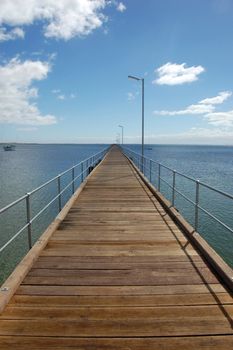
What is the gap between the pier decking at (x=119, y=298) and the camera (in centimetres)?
291

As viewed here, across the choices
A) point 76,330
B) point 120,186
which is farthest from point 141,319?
point 120,186

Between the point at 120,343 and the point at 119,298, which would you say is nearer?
the point at 120,343

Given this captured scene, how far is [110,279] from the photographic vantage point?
411 centimetres

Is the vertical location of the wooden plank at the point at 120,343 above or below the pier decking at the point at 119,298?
below

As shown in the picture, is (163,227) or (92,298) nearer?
(92,298)

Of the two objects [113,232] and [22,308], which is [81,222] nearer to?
[113,232]

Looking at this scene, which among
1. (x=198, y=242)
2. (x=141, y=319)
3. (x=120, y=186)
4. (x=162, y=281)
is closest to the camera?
(x=141, y=319)

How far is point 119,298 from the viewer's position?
3.62 m

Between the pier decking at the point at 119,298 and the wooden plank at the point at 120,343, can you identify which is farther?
the pier decking at the point at 119,298

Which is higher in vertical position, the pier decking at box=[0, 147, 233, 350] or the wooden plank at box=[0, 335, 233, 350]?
the pier decking at box=[0, 147, 233, 350]

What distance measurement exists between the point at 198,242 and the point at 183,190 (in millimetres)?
19017

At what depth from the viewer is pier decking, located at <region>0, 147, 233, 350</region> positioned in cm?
291

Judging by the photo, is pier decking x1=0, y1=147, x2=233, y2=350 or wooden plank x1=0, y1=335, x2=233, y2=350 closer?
wooden plank x1=0, y1=335, x2=233, y2=350

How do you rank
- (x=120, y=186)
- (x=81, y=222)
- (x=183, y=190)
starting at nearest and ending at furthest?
(x=81, y=222) → (x=120, y=186) → (x=183, y=190)
